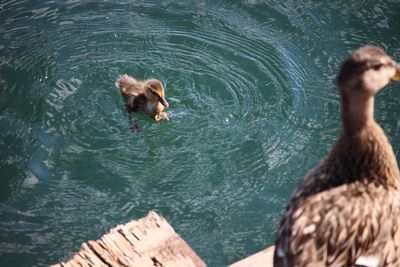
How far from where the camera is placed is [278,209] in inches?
170

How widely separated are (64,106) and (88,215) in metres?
1.10

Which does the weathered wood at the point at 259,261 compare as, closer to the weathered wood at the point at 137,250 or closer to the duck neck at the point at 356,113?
the weathered wood at the point at 137,250

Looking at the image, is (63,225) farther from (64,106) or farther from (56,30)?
(56,30)

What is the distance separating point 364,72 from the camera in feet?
8.34

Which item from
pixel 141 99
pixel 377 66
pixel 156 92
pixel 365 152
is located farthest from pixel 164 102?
pixel 377 66

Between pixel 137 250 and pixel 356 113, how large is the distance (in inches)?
48.6

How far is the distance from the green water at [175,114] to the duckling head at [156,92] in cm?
24

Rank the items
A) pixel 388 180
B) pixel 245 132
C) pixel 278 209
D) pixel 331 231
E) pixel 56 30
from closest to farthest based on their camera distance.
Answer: pixel 331 231
pixel 388 180
pixel 278 209
pixel 245 132
pixel 56 30

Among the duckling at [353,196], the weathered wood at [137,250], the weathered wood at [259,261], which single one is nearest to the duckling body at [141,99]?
the weathered wood at [137,250]

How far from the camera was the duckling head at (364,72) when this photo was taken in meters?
2.54

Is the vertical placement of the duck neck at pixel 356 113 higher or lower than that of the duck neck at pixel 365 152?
higher

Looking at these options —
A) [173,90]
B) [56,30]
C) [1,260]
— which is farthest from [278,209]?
[56,30]

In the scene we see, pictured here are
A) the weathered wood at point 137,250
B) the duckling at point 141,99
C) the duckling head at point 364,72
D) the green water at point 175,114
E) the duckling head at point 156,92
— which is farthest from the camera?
the duckling at point 141,99

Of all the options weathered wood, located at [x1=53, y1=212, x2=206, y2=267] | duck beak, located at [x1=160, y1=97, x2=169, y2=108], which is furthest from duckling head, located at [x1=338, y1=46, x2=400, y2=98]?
duck beak, located at [x1=160, y1=97, x2=169, y2=108]
